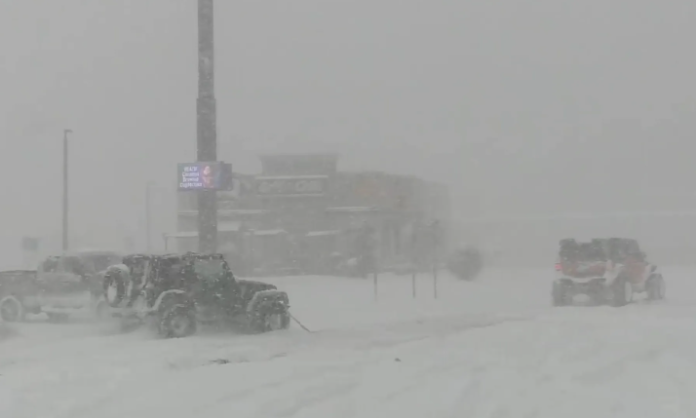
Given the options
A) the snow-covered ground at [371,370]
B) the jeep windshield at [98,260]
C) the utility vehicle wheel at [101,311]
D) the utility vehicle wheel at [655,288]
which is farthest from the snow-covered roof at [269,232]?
the utility vehicle wheel at [101,311]

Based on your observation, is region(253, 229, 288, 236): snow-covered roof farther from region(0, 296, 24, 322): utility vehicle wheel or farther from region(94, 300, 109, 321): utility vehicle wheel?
region(94, 300, 109, 321): utility vehicle wheel

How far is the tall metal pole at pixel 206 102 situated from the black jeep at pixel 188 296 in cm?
890

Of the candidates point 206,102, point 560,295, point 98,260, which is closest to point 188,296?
point 98,260

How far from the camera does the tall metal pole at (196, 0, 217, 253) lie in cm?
2334

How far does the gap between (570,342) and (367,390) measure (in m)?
5.12

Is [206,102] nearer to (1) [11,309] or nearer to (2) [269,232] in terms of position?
(1) [11,309]

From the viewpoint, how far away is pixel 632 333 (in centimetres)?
1395

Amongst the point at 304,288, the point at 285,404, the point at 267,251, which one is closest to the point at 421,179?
the point at 267,251

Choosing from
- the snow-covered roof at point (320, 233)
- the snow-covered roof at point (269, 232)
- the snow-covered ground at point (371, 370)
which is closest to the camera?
the snow-covered ground at point (371, 370)

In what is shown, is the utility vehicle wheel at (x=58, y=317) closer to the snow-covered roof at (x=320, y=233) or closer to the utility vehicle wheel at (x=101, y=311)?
the utility vehicle wheel at (x=101, y=311)

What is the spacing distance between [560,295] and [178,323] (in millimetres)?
11062

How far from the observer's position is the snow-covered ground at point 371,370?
25.7 feet

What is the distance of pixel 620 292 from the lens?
70.2 feet

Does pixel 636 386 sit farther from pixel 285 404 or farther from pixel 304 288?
pixel 304 288
